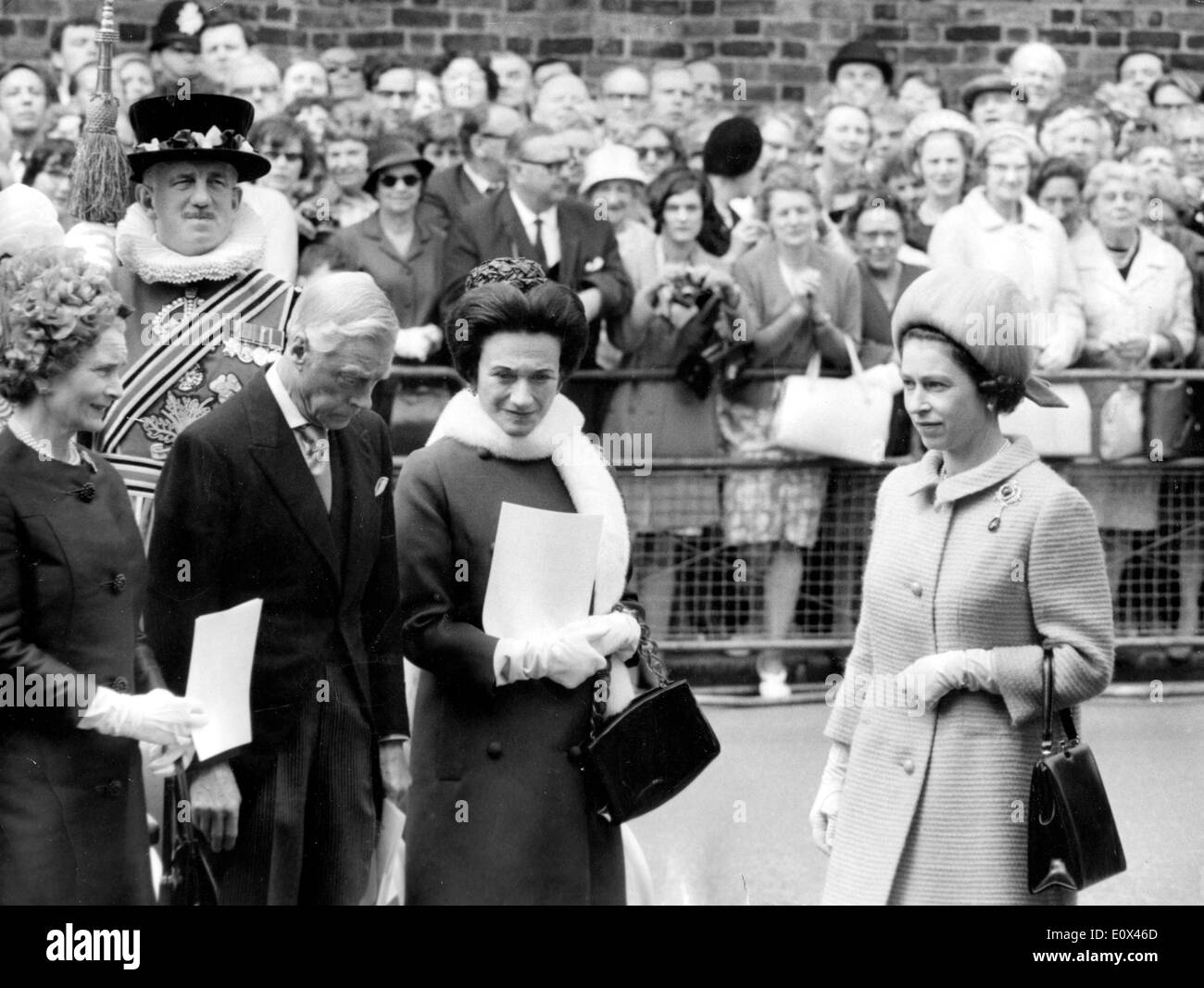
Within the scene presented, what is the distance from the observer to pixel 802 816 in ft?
18.1

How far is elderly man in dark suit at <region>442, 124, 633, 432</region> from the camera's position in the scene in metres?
6.37

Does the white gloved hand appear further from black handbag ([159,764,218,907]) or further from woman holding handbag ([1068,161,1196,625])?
woman holding handbag ([1068,161,1196,625])

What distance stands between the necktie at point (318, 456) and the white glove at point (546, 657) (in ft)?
1.46

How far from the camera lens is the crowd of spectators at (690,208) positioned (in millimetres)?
6453

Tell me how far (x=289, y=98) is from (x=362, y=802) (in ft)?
11.5

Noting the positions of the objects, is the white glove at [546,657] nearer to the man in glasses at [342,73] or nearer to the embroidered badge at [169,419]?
the embroidered badge at [169,419]

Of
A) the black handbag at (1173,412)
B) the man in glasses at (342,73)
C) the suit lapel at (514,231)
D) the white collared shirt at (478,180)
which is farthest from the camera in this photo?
the man in glasses at (342,73)

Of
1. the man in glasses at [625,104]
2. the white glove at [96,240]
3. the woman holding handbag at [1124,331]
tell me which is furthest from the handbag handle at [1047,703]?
the man in glasses at [625,104]

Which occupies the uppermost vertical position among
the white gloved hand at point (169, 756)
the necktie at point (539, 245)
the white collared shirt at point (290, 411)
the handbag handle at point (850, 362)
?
the necktie at point (539, 245)

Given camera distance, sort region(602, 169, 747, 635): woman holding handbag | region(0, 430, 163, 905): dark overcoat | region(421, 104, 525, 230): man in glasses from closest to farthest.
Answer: region(0, 430, 163, 905): dark overcoat, region(602, 169, 747, 635): woman holding handbag, region(421, 104, 525, 230): man in glasses

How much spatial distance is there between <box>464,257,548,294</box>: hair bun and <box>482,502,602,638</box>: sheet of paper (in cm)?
43

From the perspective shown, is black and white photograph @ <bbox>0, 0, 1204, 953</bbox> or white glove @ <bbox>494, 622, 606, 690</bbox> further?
white glove @ <bbox>494, 622, 606, 690</bbox>

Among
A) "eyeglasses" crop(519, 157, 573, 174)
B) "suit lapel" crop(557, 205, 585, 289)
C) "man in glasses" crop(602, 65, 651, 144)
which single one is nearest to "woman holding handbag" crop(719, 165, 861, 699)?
"suit lapel" crop(557, 205, 585, 289)
